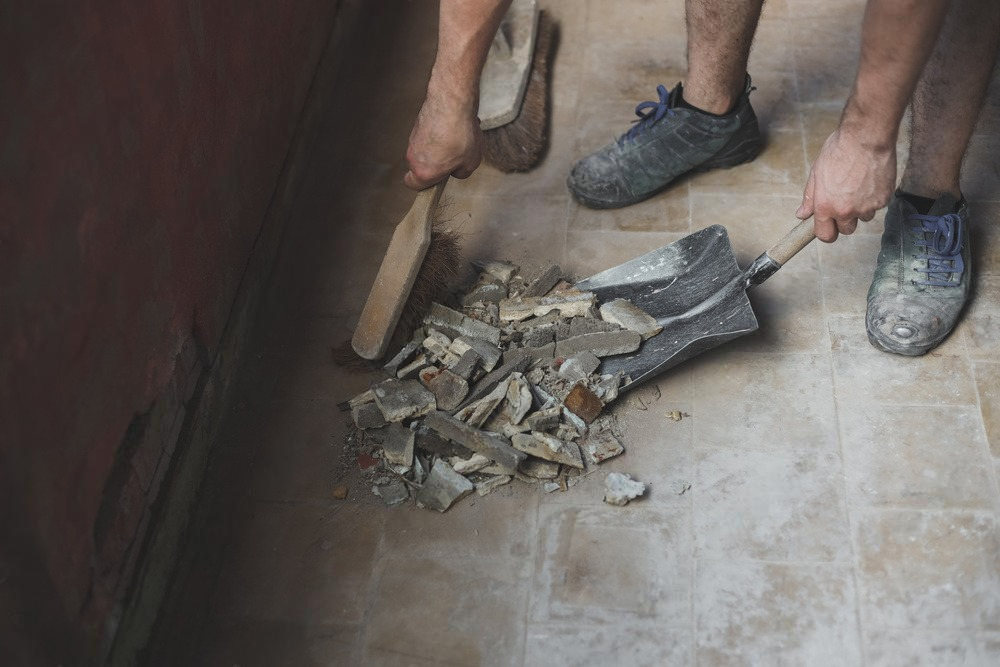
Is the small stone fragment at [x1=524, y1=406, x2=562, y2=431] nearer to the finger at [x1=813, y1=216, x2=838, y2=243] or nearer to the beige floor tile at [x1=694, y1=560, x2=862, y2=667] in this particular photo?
the beige floor tile at [x1=694, y1=560, x2=862, y2=667]

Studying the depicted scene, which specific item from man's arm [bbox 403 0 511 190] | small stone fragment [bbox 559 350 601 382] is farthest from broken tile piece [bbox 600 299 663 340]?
man's arm [bbox 403 0 511 190]

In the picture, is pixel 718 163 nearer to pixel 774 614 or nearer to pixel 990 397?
pixel 990 397

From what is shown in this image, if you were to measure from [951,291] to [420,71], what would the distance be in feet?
6.01

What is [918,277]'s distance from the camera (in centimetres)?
246

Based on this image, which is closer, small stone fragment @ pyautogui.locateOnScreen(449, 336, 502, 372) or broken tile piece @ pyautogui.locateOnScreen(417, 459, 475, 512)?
broken tile piece @ pyautogui.locateOnScreen(417, 459, 475, 512)

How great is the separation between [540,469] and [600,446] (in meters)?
0.15

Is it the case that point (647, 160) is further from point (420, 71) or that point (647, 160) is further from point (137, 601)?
point (137, 601)

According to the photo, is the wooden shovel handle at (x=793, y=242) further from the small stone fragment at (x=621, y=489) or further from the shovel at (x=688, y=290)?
the small stone fragment at (x=621, y=489)

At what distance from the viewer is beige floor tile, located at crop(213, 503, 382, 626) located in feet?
6.61

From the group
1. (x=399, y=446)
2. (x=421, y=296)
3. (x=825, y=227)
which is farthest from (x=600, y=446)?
(x=825, y=227)

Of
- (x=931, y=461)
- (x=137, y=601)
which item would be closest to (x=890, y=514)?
(x=931, y=461)

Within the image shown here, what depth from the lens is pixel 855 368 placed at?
2.40 m

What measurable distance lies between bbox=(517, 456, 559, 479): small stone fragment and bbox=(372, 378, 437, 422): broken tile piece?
0.25 metres

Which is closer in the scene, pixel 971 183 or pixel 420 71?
pixel 971 183
